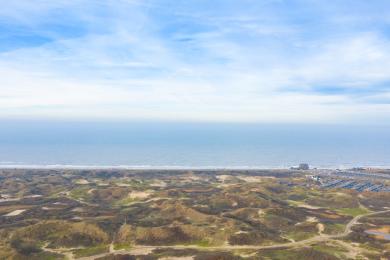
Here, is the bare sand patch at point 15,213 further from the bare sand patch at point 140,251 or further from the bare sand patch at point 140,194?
the bare sand patch at point 140,251

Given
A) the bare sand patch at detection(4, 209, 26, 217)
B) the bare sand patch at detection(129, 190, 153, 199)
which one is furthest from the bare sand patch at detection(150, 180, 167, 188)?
the bare sand patch at detection(4, 209, 26, 217)

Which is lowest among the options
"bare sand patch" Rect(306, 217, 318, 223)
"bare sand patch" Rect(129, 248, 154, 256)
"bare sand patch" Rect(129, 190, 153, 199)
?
"bare sand patch" Rect(129, 248, 154, 256)

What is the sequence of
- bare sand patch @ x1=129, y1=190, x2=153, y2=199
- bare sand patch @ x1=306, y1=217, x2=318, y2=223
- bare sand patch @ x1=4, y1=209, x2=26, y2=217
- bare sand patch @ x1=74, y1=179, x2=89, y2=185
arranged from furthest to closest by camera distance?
bare sand patch @ x1=74, y1=179, x2=89, y2=185
bare sand patch @ x1=129, y1=190, x2=153, y2=199
bare sand patch @ x1=4, y1=209, x2=26, y2=217
bare sand patch @ x1=306, y1=217, x2=318, y2=223

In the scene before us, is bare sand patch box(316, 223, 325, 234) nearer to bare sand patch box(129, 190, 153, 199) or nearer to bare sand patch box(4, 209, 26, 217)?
bare sand patch box(129, 190, 153, 199)

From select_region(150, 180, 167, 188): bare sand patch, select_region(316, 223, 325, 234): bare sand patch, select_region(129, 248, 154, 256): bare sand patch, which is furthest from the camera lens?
select_region(150, 180, 167, 188): bare sand patch

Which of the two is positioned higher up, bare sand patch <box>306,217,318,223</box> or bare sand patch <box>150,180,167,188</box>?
bare sand patch <box>150,180,167,188</box>

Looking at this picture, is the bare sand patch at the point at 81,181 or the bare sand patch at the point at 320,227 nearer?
the bare sand patch at the point at 320,227

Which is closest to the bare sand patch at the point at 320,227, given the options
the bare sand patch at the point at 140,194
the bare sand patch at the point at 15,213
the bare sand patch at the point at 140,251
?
the bare sand patch at the point at 140,251

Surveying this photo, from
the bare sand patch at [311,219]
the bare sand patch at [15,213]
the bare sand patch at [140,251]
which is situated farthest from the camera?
the bare sand patch at [15,213]

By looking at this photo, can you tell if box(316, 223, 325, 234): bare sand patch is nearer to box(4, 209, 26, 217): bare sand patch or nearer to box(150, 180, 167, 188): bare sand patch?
box(4, 209, 26, 217): bare sand patch

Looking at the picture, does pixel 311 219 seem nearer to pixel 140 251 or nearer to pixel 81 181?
pixel 140 251

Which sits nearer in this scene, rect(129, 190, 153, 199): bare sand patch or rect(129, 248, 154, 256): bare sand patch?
rect(129, 248, 154, 256): bare sand patch

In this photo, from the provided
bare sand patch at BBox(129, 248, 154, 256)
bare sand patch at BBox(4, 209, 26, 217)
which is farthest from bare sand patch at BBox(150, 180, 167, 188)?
bare sand patch at BBox(129, 248, 154, 256)
